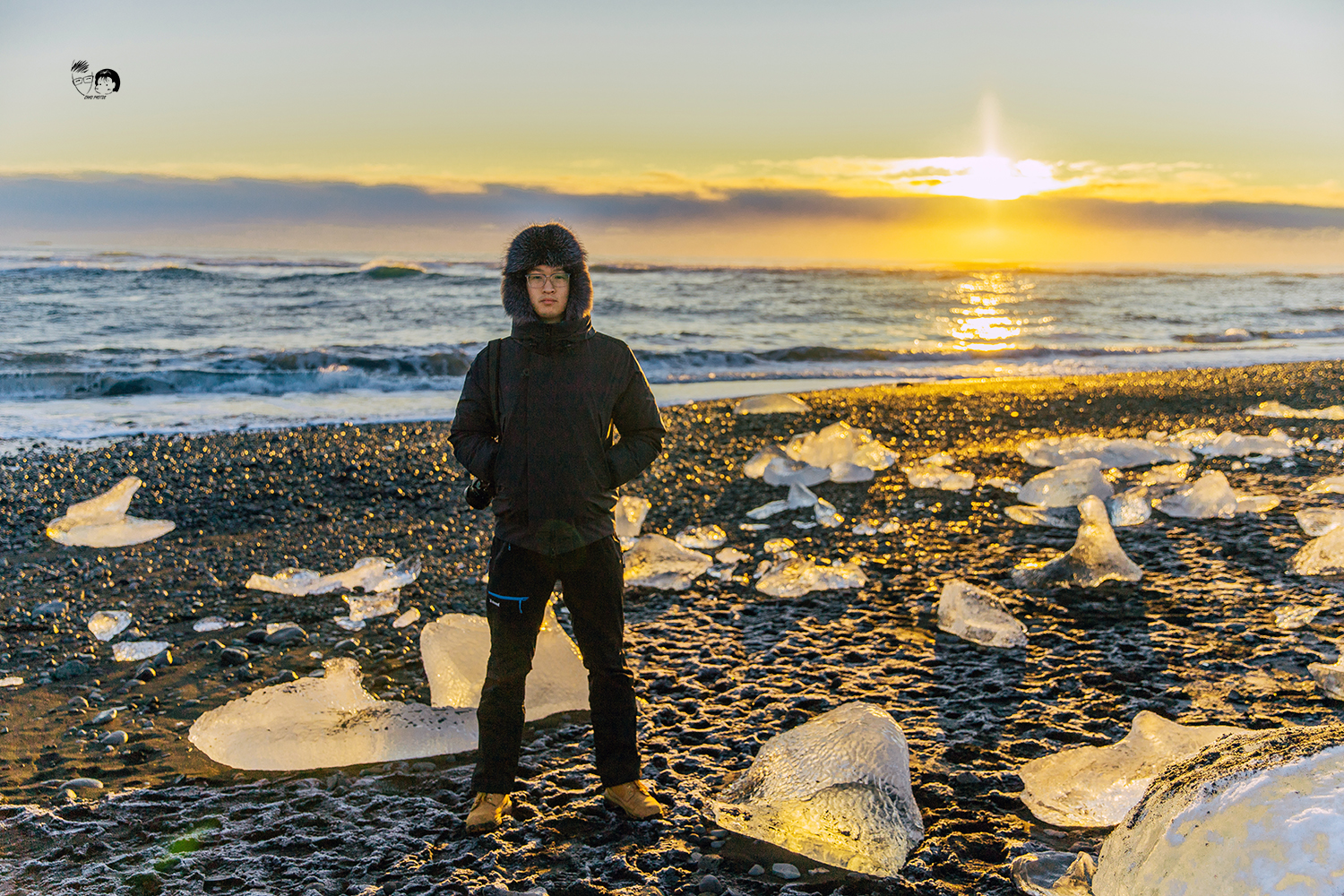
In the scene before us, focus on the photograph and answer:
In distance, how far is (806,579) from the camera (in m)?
5.41

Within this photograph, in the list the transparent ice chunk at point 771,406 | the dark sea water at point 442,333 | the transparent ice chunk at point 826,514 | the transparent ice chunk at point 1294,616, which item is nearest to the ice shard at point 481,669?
the transparent ice chunk at point 826,514

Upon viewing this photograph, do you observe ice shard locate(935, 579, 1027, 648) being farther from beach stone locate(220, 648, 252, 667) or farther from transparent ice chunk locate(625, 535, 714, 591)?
beach stone locate(220, 648, 252, 667)

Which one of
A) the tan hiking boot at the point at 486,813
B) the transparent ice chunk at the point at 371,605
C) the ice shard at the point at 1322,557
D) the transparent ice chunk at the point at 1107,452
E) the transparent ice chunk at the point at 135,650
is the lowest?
the tan hiking boot at the point at 486,813

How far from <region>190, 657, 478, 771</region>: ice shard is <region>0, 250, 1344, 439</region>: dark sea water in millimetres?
8349

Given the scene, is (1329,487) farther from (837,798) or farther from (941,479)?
(837,798)

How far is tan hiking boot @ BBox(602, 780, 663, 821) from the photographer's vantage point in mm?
3156

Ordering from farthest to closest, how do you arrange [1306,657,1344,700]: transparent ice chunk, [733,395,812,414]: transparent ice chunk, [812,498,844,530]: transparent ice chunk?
[733,395,812,414]: transparent ice chunk
[812,498,844,530]: transparent ice chunk
[1306,657,1344,700]: transparent ice chunk

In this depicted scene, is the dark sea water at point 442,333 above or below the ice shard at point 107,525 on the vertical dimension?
above

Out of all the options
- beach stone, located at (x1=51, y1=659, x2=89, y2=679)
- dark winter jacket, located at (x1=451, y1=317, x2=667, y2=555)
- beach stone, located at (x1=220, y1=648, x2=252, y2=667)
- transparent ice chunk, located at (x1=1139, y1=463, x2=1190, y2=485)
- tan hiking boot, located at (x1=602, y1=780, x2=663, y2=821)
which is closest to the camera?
dark winter jacket, located at (x1=451, y1=317, x2=667, y2=555)

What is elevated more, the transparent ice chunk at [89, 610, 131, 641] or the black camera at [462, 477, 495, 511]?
the black camera at [462, 477, 495, 511]

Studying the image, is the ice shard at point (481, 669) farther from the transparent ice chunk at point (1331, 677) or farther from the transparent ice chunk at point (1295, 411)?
the transparent ice chunk at point (1295, 411)

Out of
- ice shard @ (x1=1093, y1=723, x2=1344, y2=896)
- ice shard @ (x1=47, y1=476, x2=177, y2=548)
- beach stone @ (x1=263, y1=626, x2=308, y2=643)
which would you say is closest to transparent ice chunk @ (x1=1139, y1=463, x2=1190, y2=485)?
ice shard @ (x1=1093, y1=723, x2=1344, y2=896)

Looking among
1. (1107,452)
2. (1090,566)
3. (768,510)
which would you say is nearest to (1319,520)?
(1090,566)

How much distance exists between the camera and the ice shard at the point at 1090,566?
5316 millimetres
